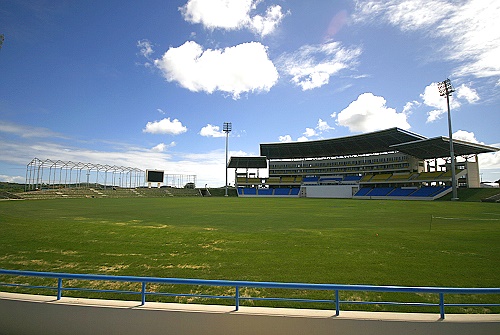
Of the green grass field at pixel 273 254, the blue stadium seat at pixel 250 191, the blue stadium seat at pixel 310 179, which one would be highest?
the blue stadium seat at pixel 310 179

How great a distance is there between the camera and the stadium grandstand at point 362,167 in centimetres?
→ 5981

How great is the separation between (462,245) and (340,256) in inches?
227

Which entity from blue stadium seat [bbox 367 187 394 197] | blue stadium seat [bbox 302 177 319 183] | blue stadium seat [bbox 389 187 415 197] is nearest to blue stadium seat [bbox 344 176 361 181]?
blue stadium seat [bbox 367 187 394 197]

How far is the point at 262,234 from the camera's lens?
14.0 meters

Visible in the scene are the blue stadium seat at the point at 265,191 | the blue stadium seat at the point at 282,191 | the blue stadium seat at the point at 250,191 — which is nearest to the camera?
the blue stadium seat at the point at 282,191

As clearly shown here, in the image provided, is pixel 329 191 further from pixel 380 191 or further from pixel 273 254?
pixel 273 254

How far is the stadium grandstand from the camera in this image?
59812 millimetres

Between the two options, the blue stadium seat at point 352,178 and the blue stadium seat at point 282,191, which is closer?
the blue stadium seat at point 352,178

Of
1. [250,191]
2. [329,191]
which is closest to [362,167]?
[329,191]

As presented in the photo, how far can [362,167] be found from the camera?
265ft

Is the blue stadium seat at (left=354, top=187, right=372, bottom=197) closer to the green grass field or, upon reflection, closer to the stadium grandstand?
the stadium grandstand

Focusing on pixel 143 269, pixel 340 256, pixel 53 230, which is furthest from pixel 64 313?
pixel 53 230

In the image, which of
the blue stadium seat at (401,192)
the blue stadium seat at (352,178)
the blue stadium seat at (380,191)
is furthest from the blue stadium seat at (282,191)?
the blue stadium seat at (401,192)

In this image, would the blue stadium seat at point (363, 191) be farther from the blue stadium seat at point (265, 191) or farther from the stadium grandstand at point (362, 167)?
the blue stadium seat at point (265, 191)
